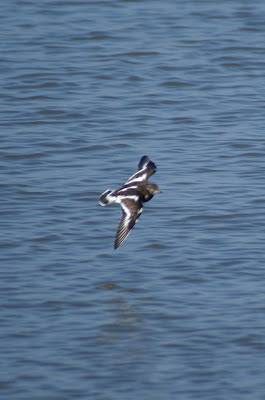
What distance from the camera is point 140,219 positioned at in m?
7.38

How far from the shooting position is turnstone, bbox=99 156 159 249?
614cm

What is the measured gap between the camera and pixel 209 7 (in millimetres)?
15148

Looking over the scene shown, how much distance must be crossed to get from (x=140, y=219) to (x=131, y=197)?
2.57 ft

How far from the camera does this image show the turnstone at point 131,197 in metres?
6.14

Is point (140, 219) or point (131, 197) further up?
point (131, 197)

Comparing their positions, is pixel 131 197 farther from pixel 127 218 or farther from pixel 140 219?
pixel 140 219

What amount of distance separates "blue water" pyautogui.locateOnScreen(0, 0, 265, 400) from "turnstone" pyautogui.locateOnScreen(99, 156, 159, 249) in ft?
1.33

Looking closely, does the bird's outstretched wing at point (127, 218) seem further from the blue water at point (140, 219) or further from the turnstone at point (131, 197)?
the blue water at point (140, 219)

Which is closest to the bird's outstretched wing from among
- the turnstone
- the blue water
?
the turnstone

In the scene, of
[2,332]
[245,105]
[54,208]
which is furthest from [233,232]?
[245,105]

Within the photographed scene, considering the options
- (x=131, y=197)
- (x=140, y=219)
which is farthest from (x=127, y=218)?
(x=140, y=219)

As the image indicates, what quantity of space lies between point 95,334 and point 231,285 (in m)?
1.25

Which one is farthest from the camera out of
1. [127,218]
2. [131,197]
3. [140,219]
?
[140,219]

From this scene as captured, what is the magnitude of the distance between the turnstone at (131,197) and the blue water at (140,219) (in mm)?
406
